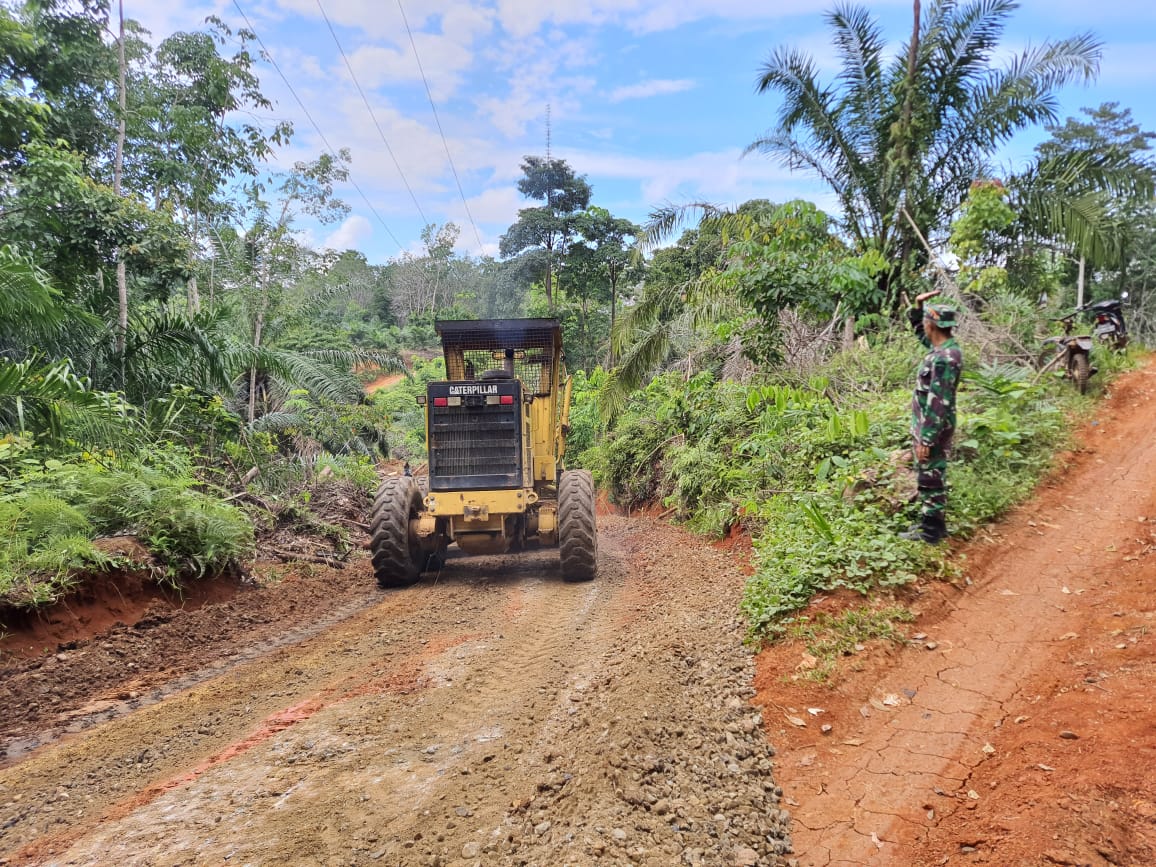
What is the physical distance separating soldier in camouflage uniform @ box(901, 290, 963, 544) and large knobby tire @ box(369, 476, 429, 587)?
480 cm

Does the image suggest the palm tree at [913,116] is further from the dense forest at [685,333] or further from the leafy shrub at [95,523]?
the leafy shrub at [95,523]

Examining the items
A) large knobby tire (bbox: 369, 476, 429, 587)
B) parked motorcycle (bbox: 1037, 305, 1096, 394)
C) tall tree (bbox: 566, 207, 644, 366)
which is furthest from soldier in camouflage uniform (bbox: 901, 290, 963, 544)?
tall tree (bbox: 566, 207, 644, 366)

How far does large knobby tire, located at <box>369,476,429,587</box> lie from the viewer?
6.61m

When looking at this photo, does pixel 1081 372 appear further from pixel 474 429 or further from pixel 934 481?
pixel 474 429

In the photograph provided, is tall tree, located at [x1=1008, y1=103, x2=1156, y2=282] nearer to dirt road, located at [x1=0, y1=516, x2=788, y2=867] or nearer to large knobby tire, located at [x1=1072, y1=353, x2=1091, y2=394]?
large knobby tire, located at [x1=1072, y1=353, x2=1091, y2=394]

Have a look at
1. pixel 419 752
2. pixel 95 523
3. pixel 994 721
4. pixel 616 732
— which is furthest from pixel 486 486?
pixel 994 721

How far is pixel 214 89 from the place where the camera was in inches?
523

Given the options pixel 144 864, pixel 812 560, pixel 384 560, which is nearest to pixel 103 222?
pixel 384 560

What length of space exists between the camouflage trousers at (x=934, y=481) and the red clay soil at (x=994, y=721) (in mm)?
375

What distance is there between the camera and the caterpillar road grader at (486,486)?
6.66 meters

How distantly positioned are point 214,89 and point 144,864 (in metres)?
15.4

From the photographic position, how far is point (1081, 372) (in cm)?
836

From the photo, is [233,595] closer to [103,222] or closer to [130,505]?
[130,505]

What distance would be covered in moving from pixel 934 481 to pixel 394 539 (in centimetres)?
505
